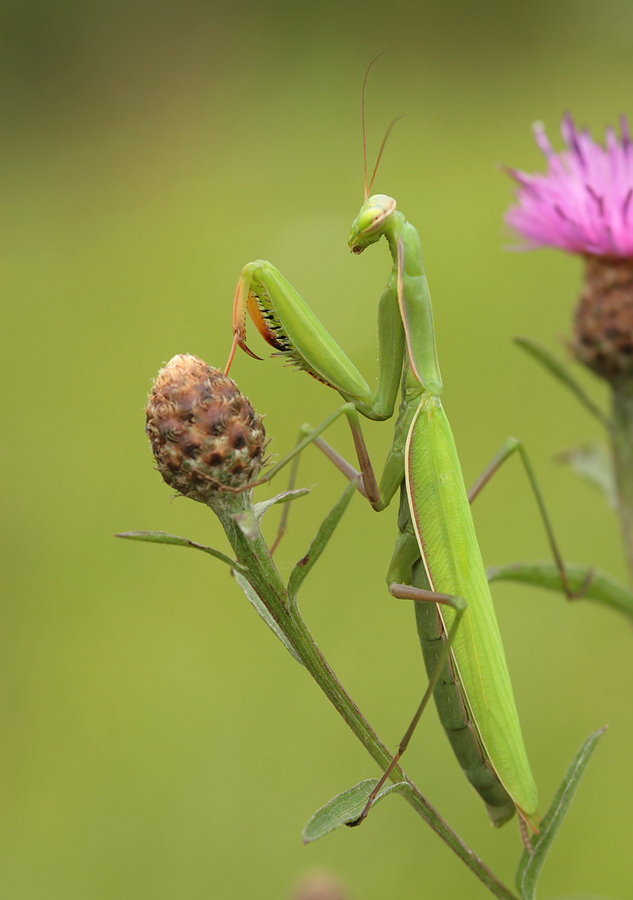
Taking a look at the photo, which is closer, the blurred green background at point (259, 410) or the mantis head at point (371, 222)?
the mantis head at point (371, 222)

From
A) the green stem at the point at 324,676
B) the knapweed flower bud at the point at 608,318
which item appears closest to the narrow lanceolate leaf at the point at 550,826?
the green stem at the point at 324,676

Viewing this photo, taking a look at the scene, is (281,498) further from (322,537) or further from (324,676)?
(324,676)

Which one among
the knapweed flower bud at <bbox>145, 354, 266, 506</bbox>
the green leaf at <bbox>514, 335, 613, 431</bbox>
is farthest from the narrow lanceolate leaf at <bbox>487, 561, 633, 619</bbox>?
the knapweed flower bud at <bbox>145, 354, 266, 506</bbox>

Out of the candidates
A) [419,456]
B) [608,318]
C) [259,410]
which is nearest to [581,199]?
→ [608,318]

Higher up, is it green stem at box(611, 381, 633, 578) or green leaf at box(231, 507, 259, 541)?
green leaf at box(231, 507, 259, 541)

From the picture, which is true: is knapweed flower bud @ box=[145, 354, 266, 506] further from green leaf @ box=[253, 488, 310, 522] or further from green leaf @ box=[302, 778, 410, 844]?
green leaf @ box=[302, 778, 410, 844]

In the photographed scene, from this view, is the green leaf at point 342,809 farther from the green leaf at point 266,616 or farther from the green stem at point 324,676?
the green leaf at point 266,616
